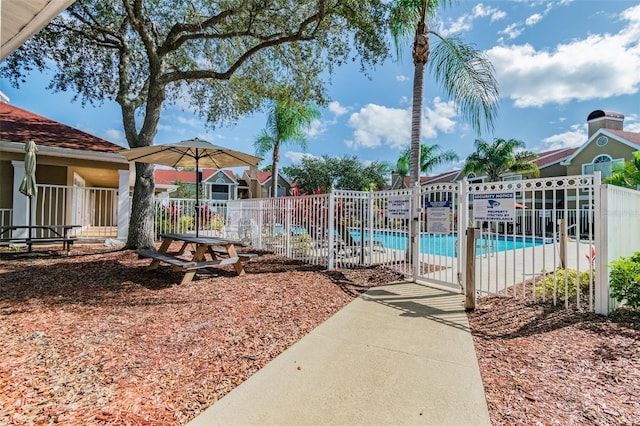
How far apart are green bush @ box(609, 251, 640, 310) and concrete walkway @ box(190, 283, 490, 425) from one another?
203cm

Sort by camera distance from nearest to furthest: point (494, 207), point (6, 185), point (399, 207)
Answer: point (494, 207), point (399, 207), point (6, 185)

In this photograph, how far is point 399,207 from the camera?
690 cm

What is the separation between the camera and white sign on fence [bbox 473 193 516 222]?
491cm

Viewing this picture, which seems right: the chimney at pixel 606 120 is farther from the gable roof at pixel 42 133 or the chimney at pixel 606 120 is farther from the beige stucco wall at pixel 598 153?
the gable roof at pixel 42 133

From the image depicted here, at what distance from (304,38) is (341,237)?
6.08m

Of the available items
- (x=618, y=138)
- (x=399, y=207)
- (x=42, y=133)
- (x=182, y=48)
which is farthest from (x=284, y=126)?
(x=618, y=138)

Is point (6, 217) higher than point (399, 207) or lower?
lower

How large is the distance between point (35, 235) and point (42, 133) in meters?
3.66

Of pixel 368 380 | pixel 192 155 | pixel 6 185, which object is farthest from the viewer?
pixel 6 185

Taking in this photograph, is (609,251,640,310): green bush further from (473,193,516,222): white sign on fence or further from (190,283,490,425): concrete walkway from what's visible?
(190,283,490,425): concrete walkway

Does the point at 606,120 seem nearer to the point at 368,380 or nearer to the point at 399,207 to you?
the point at 399,207

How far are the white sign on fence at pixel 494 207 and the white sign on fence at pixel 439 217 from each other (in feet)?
1.99

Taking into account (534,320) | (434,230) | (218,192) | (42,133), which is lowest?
(534,320)

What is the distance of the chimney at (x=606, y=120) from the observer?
23.4 meters
